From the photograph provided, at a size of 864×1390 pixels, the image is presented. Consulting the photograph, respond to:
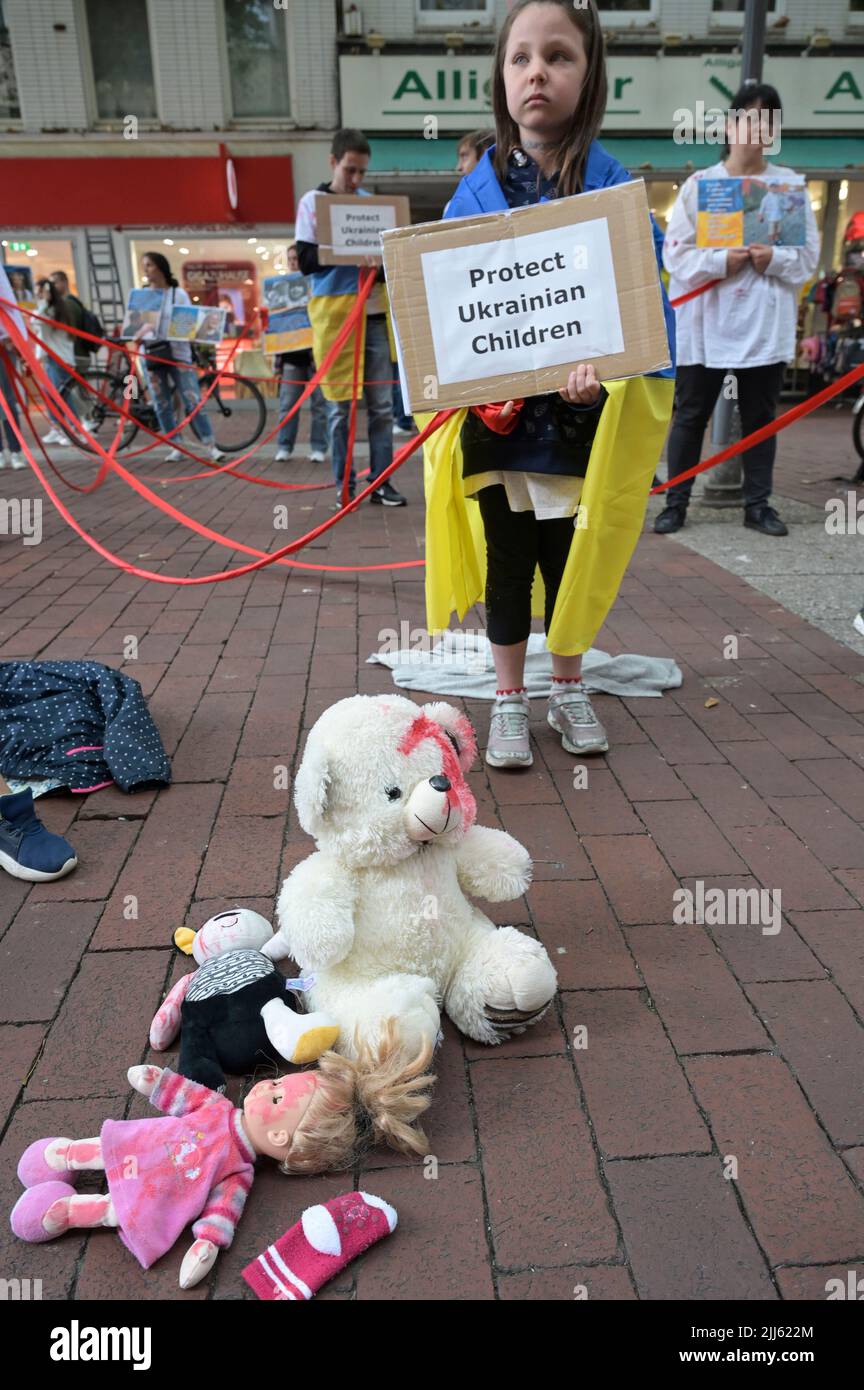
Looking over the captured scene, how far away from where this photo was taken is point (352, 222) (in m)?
5.94

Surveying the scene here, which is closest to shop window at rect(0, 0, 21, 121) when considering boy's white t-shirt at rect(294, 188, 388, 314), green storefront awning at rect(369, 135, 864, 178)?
green storefront awning at rect(369, 135, 864, 178)

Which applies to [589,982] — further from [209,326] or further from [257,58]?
[257,58]

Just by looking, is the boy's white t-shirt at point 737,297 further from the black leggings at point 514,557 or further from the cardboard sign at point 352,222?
the black leggings at point 514,557

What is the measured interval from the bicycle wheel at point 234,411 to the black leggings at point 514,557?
8.68m

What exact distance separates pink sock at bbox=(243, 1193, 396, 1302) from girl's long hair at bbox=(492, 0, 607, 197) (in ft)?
8.22

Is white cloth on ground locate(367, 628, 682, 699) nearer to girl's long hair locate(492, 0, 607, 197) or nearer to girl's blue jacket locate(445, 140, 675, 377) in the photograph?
girl's blue jacket locate(445, 140, 675, 377)

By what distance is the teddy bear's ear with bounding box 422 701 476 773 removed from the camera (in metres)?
2.03

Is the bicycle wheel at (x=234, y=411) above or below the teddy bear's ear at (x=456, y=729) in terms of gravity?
below

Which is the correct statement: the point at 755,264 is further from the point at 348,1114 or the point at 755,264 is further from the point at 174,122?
the point at 174,122

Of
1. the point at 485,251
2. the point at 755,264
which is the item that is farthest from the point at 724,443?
the point at 485,251

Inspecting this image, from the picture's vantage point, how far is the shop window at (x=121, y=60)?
14867 millimetres

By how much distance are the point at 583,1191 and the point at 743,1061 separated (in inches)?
17.9

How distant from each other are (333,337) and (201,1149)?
5.82 meters

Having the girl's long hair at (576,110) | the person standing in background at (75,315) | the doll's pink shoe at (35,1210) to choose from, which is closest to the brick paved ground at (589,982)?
the doll's pink shoe at (35,1210)
